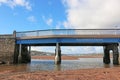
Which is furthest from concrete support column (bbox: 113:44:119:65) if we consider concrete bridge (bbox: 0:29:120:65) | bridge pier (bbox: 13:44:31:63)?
bridge pier (bbox: 13:44:31:63)

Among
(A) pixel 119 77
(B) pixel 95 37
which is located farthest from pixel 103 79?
(B) pixel 95 37

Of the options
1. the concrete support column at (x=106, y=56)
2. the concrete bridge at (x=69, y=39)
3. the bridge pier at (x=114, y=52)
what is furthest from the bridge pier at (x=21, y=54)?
the bridge pier at (x=114, y=52)

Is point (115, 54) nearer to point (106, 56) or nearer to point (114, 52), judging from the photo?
point (114, 52)

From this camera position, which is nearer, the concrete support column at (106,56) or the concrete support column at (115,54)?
the concrete support column at (115,54)

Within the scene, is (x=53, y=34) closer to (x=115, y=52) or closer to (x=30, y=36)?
(x=30, y=36)

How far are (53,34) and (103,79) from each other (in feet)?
105

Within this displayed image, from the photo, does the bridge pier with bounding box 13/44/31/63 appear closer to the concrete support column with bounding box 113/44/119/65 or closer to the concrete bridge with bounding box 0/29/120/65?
the concrete bridge with bounding box 0/29/120/65

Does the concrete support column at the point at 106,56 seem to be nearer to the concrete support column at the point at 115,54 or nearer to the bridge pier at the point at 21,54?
the concrete support column at the point at 115,54

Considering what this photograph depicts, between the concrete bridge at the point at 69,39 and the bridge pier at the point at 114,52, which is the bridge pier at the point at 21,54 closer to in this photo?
the concrete bridge at the point at 69,39

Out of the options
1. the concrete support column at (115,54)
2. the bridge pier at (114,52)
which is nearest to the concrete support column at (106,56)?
the bridge pier at (114,52)

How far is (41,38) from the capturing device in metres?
50.0

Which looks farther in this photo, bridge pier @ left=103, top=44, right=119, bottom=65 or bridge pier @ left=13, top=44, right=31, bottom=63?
bridge pier @ left=13, top=44, right=31, bottom=63

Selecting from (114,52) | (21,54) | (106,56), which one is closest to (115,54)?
(114,52)

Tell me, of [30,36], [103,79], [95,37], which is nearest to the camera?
[103,79]
